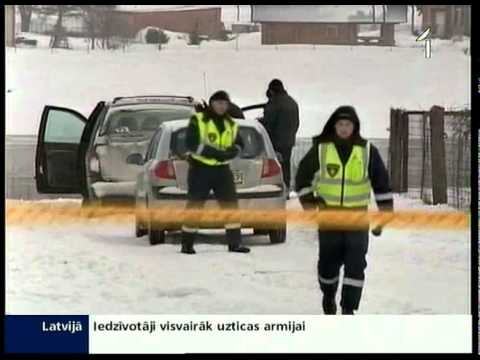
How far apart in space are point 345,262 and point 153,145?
1403mm

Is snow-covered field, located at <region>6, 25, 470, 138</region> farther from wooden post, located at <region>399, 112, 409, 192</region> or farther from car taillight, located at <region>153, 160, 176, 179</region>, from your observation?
car taillight, located at <region>153, 160, 176, 179</region>

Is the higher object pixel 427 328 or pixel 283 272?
pixel 283 272

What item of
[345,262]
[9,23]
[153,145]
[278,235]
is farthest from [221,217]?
[9,23]

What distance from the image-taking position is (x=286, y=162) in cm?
603

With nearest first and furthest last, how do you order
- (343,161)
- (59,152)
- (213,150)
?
(343,161) → (213,150) → (59,152)

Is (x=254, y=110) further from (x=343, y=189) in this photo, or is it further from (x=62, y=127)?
(x=62, y=127)

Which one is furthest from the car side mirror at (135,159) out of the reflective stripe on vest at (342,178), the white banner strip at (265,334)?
the reflective stripe on vest at (342,178)

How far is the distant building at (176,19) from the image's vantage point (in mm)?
5977

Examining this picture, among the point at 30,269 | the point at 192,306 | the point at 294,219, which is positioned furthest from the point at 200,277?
the point at 30,269

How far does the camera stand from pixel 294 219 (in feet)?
19.8

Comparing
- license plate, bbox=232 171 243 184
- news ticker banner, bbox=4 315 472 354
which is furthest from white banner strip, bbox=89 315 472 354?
license plate, bbox=232 171 243 184

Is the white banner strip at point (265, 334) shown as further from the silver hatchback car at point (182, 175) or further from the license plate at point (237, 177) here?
the license plate at point (237, 177)
